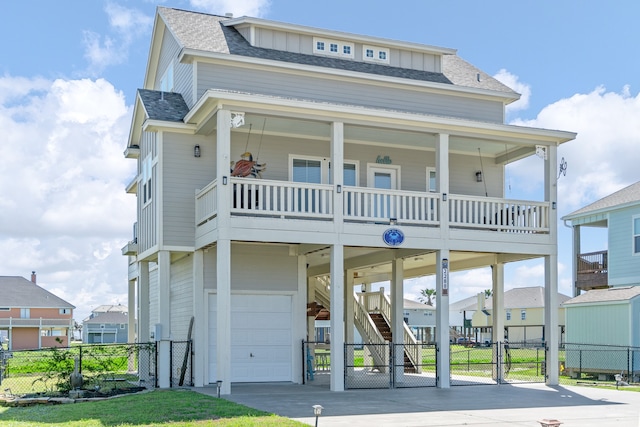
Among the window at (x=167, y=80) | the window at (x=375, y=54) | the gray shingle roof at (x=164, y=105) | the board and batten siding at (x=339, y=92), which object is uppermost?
the window at (x=375, y=54)

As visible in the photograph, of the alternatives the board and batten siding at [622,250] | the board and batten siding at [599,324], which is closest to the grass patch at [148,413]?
the board and batten siding at [599,324]

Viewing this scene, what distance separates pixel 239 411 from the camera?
14.1 meters

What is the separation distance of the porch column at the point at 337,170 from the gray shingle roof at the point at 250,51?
4270 millimetres

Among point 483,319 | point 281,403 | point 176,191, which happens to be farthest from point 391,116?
point 483,319

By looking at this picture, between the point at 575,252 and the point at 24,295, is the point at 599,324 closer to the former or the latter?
the point at 575,252

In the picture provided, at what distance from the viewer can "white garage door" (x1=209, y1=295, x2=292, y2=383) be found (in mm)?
20844

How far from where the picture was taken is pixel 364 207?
19.3 m

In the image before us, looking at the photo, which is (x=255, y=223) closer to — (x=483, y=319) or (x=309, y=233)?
(x=309, y=233)

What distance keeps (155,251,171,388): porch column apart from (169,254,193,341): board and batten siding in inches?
29.4

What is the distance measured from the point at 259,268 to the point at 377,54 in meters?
7.81

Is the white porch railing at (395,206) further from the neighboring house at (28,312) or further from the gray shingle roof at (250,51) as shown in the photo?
the neighboring house at (28,312)

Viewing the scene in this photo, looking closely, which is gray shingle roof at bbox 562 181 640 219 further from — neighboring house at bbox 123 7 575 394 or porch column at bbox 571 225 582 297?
neighboring house at bbox 123 7 575 394

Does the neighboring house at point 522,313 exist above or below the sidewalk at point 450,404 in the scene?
below

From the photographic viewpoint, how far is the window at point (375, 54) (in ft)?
80.2
